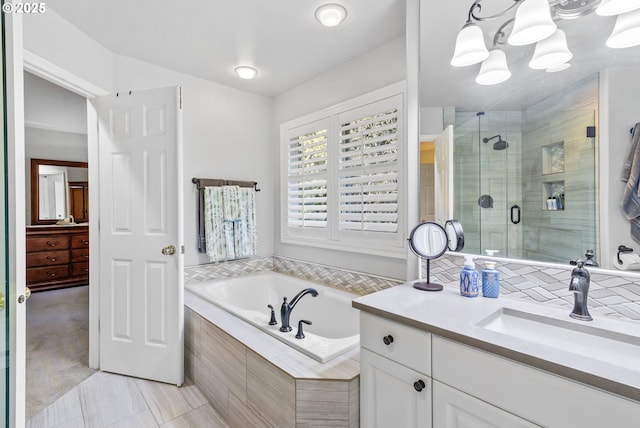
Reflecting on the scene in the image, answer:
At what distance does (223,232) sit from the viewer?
2.89 m

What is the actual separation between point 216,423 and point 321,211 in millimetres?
1754

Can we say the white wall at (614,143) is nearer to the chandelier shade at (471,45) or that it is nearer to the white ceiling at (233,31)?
the chandelier shade at (471,45)

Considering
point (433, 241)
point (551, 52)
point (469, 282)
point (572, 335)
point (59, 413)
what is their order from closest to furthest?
point (572, 335) → point (551, 52) → point (469, 282) → point (433, 241) → point (59, 413)

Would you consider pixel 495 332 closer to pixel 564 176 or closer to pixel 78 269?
pixel 564 176

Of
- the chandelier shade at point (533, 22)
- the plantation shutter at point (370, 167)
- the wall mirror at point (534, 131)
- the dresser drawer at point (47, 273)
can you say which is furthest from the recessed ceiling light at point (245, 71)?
the dresser drawer at point (47, 273)

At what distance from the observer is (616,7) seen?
114cm

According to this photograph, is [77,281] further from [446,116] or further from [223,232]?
[446,116]

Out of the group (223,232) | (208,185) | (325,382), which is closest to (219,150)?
(208,185)

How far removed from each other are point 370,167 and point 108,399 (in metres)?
2.43

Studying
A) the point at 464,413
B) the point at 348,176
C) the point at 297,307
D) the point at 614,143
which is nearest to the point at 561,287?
the point at 614,143

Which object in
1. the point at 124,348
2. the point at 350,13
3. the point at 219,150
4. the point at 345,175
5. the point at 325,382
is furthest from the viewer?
the point at 219,150

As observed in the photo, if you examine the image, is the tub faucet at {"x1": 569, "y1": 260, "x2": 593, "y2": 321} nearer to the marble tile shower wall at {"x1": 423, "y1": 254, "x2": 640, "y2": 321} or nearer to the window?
the marble tile shower wall at {"x1": 423, "y1": 254, "x2": 640, "y2": 321}

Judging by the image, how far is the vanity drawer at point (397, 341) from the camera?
1.12 metres

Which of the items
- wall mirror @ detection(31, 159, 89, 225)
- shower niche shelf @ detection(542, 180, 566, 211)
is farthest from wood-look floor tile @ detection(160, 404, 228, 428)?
wall mirror @ detection(31, 159, 89, 225)
